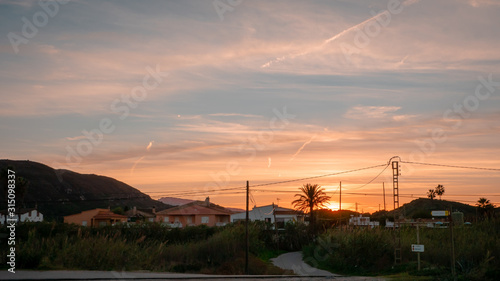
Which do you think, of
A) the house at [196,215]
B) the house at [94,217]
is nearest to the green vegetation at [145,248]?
the house at [196,215]

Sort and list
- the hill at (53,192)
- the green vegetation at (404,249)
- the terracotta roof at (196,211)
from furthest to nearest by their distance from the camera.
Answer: the hill at (53,192)
the terracotta roof at (196,211)
the green vegetation at (404,249)

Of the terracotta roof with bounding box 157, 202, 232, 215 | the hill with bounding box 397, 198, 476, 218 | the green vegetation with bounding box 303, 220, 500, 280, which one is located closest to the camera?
the green vegetation with bounding box 303, 220, 500, 280

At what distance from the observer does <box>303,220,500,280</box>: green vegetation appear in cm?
3025

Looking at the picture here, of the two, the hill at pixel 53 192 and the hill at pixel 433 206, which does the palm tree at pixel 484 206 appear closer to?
the hill at pixel 433 206

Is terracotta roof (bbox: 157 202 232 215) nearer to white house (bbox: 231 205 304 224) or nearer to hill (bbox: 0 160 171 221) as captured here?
white house (bbox: 231 205 304 224)

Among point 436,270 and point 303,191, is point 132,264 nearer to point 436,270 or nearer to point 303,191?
point 436,270

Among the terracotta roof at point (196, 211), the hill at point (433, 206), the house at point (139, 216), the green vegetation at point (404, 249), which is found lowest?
the green vegetation at point (404, 249)

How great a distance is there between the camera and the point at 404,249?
116 feet

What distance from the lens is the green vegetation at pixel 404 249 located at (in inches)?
1191

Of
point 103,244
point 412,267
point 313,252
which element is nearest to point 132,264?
point 103,244

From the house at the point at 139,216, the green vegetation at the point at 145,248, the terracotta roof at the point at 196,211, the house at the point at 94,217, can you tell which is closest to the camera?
the green vegetation at the point at 145,248

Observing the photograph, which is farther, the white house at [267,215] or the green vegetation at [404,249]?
the white house at [267,215]

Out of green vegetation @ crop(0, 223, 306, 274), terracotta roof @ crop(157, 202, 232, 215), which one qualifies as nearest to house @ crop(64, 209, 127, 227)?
terracotta roof @ crop(157, 202, 232, 215)

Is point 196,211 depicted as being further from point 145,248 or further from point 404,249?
point 145,248
